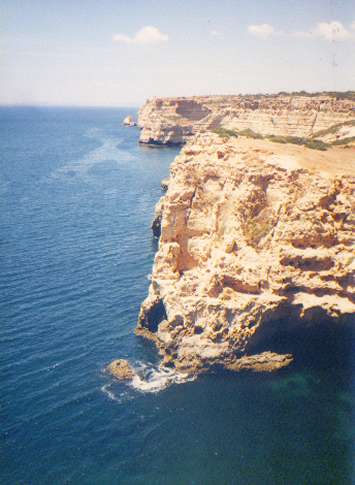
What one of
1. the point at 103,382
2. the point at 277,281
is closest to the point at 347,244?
the point at 277,281

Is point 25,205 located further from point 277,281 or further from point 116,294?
point 277,281

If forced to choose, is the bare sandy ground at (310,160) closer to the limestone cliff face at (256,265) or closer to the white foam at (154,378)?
the limestone cliff face at (256,265)

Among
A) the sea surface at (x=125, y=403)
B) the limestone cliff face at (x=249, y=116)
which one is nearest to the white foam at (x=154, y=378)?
the sea surface at (x=125, y=403)

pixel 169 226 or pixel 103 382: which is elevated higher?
pixel 169 226

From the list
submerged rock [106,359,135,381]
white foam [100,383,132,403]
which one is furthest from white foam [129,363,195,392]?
white foam [100,383,132,403]

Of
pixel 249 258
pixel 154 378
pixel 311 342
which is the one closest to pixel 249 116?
pixel 249 258

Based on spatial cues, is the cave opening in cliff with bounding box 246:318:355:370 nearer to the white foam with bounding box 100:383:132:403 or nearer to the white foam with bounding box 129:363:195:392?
the white foam with bounding box 129:363:195:392
